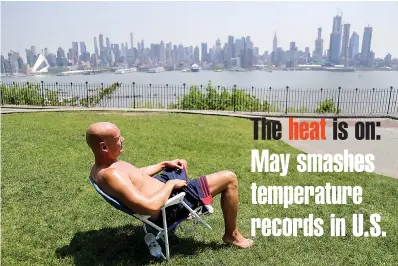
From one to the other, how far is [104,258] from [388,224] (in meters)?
3.45

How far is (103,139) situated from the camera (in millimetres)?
2740

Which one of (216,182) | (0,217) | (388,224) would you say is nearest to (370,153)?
(388,224)

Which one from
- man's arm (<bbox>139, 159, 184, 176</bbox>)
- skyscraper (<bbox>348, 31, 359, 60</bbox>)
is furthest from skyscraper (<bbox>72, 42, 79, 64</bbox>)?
man's arm (<bbox>139, 159, 184, 176</bbox>)

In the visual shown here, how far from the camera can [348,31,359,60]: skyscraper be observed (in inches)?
4405

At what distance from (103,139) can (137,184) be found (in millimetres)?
534

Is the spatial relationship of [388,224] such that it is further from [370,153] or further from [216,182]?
[370,153]

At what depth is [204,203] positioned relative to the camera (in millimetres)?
3133

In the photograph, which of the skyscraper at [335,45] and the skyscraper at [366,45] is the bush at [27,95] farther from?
the skyscraper at [335,45]

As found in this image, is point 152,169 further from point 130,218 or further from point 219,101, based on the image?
point 219,101

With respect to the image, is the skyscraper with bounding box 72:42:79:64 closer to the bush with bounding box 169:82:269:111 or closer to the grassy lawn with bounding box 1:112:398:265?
the bush with bounding box 169:82:269:111

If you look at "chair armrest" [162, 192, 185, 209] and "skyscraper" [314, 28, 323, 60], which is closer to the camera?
"chair armrest" [162, 192, 185, 209]

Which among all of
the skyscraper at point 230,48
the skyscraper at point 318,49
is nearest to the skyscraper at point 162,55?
the skyscraper at point 230,48

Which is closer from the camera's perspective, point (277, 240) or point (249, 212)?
point (277, 240)

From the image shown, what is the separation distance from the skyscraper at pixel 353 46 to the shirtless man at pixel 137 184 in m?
121
